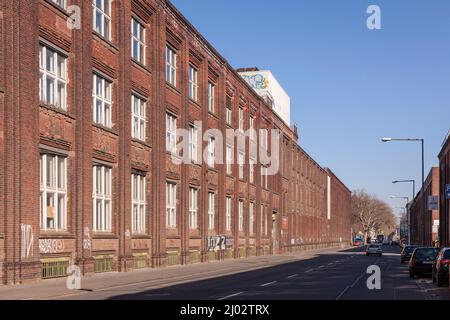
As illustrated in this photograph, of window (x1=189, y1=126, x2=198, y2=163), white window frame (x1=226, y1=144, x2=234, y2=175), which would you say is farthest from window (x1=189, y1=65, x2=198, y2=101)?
white window frame (x1=226, y1=144, x2=234, y2=175)

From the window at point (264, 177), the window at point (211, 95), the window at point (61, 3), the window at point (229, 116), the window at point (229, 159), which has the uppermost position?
the window at point (61, 3)

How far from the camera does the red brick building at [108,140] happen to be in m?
25.0

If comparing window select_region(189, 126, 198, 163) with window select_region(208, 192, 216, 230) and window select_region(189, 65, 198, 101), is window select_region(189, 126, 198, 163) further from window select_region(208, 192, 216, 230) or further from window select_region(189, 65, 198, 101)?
window select_region(208, 192, 216, 230)

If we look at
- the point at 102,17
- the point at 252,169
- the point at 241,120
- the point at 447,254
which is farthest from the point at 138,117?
the point at 252,169

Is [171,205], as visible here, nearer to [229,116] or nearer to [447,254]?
Result: [229,116]

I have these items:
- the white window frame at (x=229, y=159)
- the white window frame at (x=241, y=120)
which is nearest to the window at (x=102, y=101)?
the white window frame at (x=229, y=159)

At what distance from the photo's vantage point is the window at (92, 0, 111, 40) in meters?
32.3

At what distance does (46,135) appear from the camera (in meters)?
26.9

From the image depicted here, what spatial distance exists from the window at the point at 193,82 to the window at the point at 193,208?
6362mm

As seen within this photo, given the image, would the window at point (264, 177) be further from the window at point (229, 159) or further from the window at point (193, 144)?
the window at point (193, 144)

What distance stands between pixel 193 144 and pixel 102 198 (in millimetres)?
15130

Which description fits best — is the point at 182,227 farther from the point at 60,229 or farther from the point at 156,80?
the point at 60,229

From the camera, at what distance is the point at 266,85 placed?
84375 millimetres
